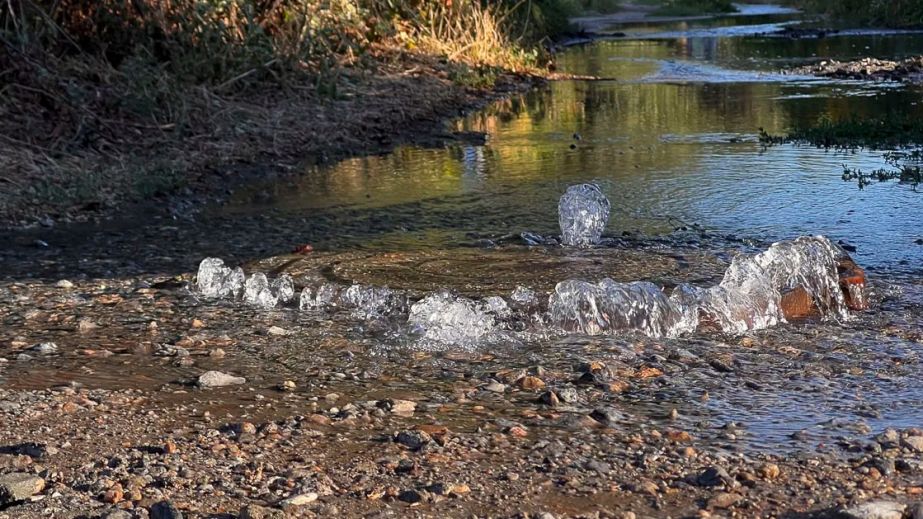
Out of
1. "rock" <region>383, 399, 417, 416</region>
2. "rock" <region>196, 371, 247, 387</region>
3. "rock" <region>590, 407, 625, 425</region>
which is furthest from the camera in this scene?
"rock" <region>196, 371, 247, 387</region>

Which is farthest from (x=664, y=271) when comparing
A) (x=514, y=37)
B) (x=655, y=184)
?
(x=514, y=37)

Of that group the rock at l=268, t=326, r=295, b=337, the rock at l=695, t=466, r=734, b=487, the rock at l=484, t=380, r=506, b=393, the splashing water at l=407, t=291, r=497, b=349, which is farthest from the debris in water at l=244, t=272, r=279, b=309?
the rock at l=695, t=466, r=734, b=487

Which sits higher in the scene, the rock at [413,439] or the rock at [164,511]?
the rock at [164,511]

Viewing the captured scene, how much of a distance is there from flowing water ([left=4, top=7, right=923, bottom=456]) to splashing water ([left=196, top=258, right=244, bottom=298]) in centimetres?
1

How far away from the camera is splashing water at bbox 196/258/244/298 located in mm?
6133

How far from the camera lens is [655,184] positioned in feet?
29.7

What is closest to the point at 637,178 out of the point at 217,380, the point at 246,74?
the point at 246,74

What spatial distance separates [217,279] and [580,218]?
2163 mm

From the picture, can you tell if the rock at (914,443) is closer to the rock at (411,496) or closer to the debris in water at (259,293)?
the rock at (411,496)

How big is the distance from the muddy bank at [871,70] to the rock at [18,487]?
15.8 m

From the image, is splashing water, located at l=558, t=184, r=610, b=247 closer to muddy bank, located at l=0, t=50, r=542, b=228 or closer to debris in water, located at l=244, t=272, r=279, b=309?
debris in water, located at l=244, t=272, r=279, b=309

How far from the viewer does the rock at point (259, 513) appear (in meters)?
3.34

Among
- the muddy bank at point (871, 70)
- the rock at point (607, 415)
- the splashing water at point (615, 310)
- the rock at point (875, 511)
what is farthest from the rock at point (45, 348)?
the muddy bank at point (871, 70)

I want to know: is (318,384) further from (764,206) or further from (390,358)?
(764,206)
